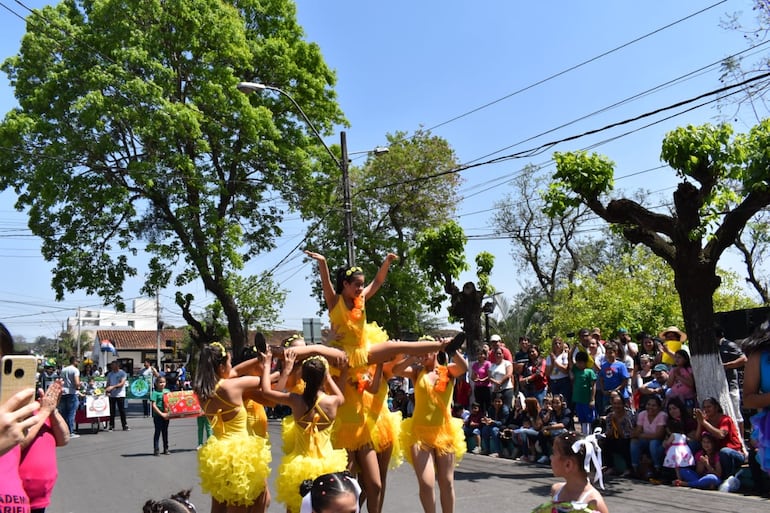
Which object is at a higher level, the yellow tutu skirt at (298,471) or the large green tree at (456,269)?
the large green tree at (456,269)

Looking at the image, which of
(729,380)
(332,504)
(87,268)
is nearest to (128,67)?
(87,268)

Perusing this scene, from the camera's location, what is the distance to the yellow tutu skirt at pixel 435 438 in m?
6.23

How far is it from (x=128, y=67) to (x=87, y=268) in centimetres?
651

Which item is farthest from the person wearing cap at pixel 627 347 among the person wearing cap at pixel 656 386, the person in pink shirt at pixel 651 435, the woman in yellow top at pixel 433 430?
the woman in yellow top at pixel 433 430

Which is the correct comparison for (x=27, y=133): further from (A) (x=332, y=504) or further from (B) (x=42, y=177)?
(A) (x=332, y=504)

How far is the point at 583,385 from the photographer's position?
35.7ft

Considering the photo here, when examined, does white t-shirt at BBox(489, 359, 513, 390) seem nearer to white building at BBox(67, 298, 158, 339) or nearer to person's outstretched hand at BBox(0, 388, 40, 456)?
person's outstretched hand at BBox(0, 388, 40, 456)

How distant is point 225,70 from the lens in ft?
67.3

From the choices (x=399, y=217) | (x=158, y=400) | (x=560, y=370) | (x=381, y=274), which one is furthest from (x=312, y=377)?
(x=399, y=217)

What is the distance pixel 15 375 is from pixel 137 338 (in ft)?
210

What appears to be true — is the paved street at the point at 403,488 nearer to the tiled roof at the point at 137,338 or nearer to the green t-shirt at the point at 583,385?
the green t-shirt at the point at 583,385

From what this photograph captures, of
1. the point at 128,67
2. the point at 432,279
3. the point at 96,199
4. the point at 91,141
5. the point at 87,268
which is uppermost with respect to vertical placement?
the point at 128,67

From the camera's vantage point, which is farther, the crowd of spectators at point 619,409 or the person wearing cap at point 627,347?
the person wearing cap at point 627,347

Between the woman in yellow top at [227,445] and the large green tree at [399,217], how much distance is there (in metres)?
22.9
